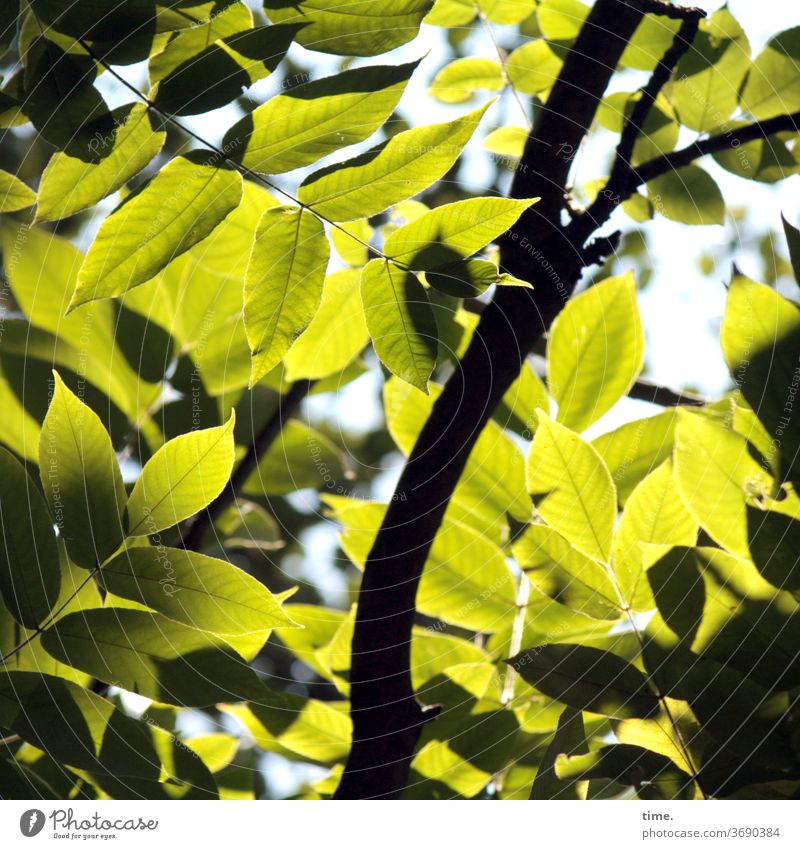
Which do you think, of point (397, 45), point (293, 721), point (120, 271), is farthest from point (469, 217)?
point (293, 721)

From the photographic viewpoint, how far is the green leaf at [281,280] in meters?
0.53

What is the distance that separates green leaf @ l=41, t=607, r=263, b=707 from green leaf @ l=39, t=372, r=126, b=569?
0.05 meters

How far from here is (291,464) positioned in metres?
0.83

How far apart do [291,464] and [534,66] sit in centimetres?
48

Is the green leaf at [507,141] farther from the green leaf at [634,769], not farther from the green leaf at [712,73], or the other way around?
the green leaf at [634,769]

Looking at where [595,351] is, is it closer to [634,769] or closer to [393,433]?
[393,433]

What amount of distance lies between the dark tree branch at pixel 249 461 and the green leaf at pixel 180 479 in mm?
197

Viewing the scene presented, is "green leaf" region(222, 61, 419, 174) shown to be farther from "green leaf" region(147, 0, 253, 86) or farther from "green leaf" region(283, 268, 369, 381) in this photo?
"green leaf" region(283, 268, 369, 381)

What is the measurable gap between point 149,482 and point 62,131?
251 mm

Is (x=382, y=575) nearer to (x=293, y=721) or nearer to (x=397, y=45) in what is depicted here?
(x=293, y=721)

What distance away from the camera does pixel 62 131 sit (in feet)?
1.72

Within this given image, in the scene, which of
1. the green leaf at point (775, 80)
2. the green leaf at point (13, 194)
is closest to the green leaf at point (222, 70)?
the green leaf at point (13, 194)

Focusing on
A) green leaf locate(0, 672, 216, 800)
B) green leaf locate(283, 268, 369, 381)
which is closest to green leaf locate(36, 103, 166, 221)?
green leaf locate(283, 268, 369, 381)

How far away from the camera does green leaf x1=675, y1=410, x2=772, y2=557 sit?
0.57 metres
